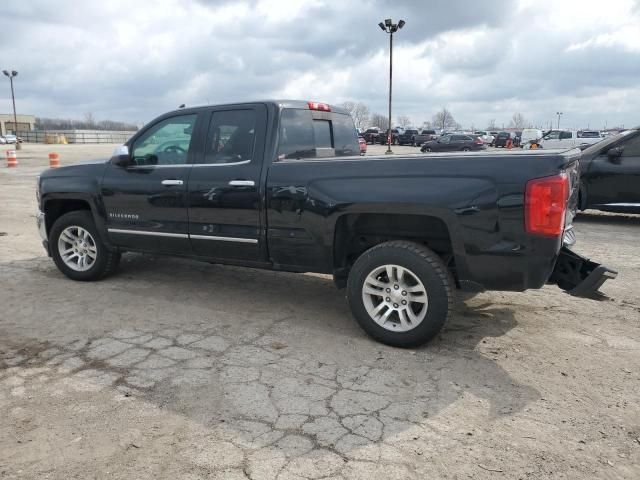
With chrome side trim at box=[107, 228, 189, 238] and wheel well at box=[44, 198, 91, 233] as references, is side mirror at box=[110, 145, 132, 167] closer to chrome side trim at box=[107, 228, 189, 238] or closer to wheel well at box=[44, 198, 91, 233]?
chrome side trim at box=[107, 228, 189, 238]

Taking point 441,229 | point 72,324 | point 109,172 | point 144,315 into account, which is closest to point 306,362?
point 441,229

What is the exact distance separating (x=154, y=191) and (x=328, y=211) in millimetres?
1969

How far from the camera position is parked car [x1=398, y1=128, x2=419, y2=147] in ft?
168

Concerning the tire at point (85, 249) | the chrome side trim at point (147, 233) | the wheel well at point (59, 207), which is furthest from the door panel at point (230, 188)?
the wheel well at point (59, 207)

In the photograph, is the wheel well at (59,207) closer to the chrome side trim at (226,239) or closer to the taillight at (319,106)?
the chrome side trim at (226,239)

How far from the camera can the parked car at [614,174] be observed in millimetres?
8945

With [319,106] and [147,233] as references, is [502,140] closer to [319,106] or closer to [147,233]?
[319,106]

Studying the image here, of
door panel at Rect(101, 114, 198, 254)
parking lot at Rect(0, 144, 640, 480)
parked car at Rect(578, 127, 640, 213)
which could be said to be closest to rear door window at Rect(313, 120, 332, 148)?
door panel at Rect(101, 114, 198, 254)

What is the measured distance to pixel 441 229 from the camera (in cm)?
403

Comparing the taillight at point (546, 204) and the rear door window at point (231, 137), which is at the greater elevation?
the rear door window at point (231, 137)

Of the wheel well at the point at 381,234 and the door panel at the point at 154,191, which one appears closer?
the wheel well at the point at 381,234

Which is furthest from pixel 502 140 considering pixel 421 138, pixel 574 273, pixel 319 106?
pixel 574 273

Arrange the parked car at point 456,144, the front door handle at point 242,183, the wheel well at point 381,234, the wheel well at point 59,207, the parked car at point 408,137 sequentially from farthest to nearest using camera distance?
the parked car at point 408,137 < the parked car at point 456,144 < the wheel well at point 59,207 < the front door handle at point 242,183 < the wheel well at point 381,234

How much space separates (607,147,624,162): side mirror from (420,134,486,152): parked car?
80.8 feet
